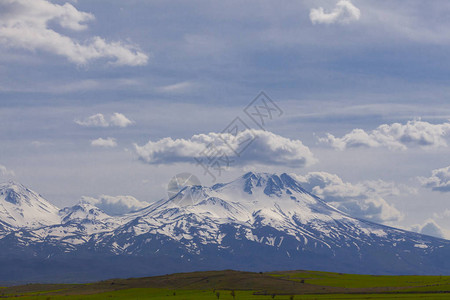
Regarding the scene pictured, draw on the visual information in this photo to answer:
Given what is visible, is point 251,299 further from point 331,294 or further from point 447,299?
point 447,299

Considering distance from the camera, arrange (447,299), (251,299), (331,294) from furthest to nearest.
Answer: (331,294)
(251,299)
(447,299)

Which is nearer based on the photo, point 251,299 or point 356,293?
point 251,299

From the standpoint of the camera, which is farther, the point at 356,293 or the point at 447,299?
the point at 356,293

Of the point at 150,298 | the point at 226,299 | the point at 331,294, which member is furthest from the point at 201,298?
the point at 331,294

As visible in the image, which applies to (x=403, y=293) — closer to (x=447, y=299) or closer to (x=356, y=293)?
(x=356, y=293)

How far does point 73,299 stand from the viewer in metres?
199

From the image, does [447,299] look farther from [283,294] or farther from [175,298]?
[175,298]

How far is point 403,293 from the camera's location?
7333 inches

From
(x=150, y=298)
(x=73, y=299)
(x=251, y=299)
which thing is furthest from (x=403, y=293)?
(x=73, y=299)

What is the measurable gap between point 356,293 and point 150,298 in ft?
227

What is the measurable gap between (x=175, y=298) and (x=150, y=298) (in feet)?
37.3

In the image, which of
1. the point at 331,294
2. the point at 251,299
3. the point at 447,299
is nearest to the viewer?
the point at 447,299

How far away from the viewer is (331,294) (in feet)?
630

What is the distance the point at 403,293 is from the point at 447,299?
1231 inches
